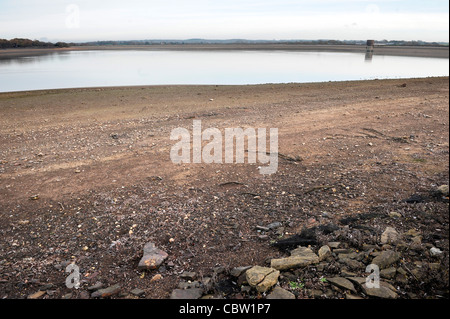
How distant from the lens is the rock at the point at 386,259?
334cm

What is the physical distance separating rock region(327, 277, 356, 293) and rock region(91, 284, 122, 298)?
7.54 feet

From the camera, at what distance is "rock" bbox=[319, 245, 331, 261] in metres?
3.64

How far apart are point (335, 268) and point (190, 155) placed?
462 cm

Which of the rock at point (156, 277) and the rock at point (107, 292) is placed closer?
the rock at point (107, 292)

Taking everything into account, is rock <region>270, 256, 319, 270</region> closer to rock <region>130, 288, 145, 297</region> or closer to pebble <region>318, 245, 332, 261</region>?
pebble <region>318, 245, 332, 261</region>

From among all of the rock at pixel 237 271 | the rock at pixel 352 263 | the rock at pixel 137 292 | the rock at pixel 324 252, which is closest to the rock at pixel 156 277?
the rock at pixel 137 292

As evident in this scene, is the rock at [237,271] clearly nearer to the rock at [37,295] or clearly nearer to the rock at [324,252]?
the rock at [324,252]

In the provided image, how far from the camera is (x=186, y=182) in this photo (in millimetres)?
6047

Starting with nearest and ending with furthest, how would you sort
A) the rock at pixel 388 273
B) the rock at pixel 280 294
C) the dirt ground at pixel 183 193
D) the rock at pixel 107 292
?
the rock at pixel 280 294 < the rock at pixel 388 273 < the rock at pixel 107 292 < the dirt ground at pixel 183 193

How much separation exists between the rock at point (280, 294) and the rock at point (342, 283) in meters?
0.47

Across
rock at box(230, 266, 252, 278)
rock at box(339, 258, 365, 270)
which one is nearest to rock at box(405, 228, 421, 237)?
rock at box(339, 258, 365, 270)

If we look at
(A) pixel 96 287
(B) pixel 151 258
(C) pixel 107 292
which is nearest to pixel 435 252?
(B) pixel 151 258

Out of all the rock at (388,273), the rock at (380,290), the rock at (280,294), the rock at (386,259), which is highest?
the rock at (386,259)

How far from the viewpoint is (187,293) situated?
3.26 metres
